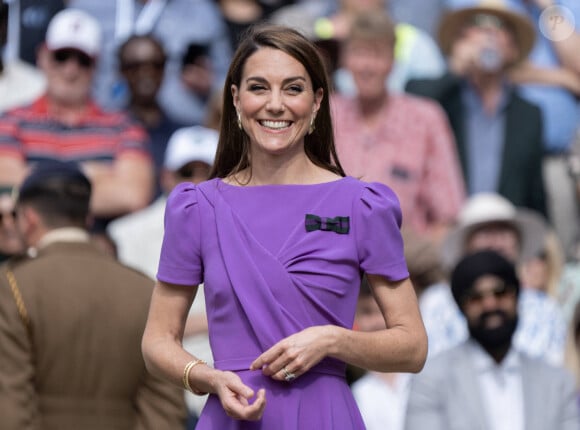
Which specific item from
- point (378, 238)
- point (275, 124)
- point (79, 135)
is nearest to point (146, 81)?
point (79, 135)

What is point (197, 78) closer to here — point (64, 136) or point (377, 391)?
point (64, 136)

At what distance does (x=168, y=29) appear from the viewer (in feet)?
33.0

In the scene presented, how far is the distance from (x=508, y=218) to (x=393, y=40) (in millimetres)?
1368

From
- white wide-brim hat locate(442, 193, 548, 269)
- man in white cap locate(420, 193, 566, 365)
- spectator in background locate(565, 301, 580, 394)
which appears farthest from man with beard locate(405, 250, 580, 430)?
white wide-brim hat locate(442, 193, 548, 269)

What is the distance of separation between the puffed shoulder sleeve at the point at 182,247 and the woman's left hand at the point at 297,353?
339mm

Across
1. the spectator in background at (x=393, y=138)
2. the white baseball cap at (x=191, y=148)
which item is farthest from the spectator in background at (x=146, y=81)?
the spectator in background at (x=393, y=138)

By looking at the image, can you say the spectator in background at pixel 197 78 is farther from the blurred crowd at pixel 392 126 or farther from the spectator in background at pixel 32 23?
the spectator in background at pixel 32 23

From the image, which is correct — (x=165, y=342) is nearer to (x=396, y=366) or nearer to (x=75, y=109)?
(x=396, y=366)

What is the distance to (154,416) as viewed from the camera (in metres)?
5.99

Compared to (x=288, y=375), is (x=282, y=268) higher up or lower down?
higher up

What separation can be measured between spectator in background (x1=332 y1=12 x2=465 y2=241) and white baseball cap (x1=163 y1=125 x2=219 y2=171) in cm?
91

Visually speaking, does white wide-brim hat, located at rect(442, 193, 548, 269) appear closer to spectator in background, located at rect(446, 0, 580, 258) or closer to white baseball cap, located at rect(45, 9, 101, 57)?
spectator in background, located at rect(446, 0, 580, 258)

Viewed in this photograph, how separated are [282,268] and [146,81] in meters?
6.00

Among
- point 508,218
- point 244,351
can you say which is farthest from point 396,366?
point 508,218
